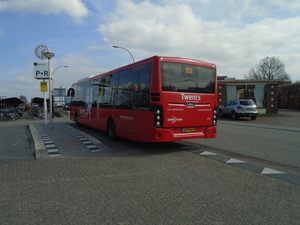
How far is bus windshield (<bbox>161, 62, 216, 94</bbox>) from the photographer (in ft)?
23.8

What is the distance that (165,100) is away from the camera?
7168 millimetres

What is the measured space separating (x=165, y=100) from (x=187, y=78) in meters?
1.10


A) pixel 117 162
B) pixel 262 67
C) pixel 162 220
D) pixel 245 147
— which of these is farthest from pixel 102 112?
pixel 262 67

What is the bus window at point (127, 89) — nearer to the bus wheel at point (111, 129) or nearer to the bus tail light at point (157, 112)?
the bus wheel at point (111, 129)

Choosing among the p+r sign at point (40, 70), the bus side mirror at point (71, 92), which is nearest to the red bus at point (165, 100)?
the bus side mirror at point (71, 92)

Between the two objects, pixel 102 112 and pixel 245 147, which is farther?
pixel 102 112

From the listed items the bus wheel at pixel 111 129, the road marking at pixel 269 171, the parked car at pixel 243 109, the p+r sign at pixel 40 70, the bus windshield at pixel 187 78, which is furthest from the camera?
the parked car at pixel 243 109

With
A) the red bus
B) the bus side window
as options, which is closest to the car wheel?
the red bus

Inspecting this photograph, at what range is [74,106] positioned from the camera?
55.1ft

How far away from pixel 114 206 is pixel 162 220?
0.84 m

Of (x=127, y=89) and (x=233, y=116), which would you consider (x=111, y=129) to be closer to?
(x=127, y=89)

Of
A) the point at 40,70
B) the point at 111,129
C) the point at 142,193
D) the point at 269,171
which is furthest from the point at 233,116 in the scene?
the point at 142,193

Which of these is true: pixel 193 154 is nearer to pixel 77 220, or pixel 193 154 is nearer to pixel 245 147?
pixel 245 147

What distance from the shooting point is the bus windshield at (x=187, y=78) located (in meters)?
7.25
